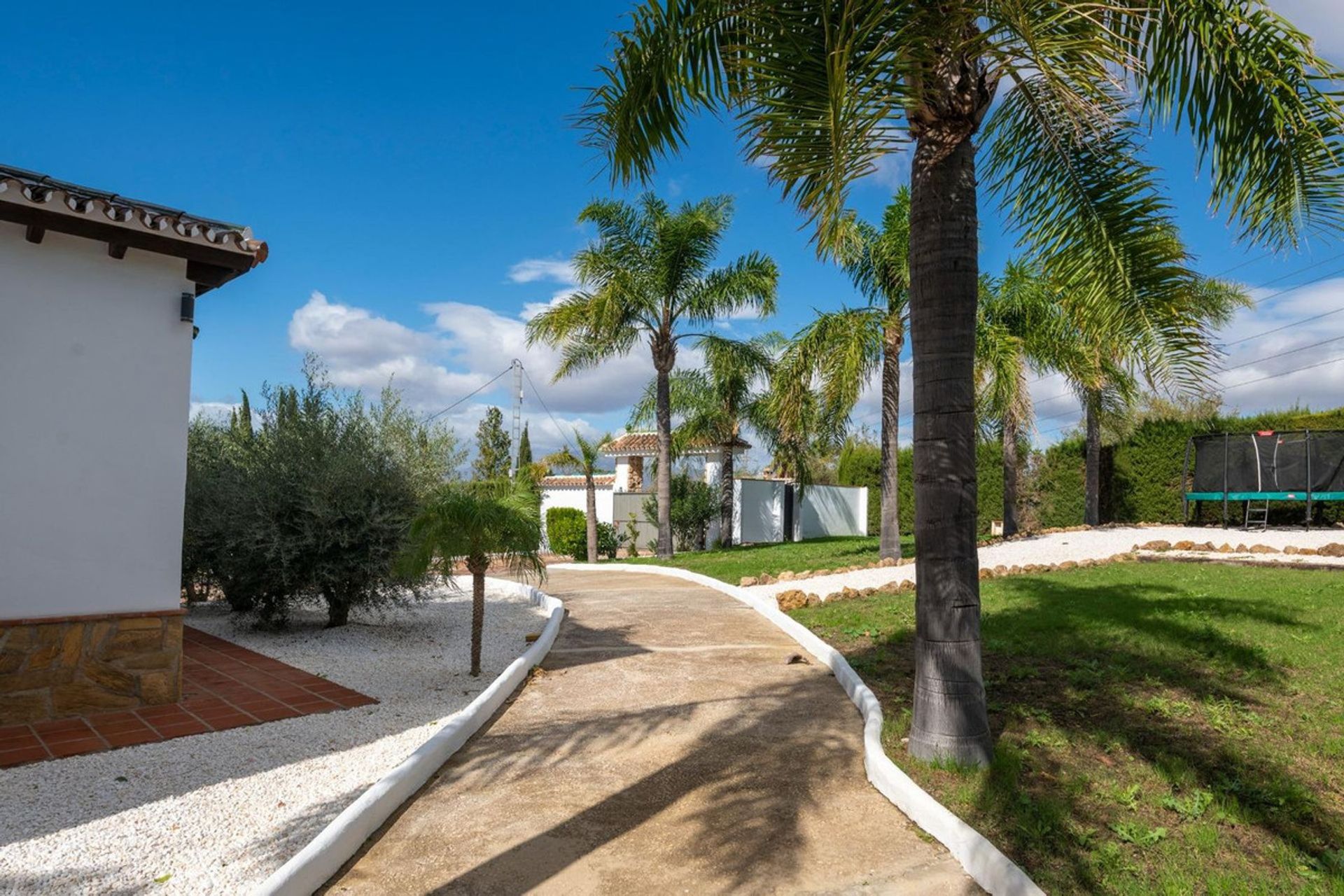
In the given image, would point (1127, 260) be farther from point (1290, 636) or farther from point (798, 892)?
point (798, 892)

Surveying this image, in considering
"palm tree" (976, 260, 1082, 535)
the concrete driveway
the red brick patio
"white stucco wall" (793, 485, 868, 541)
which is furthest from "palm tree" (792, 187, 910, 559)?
"white stucco wall" (793, 485, 868, 541)

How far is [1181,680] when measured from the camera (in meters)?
6.26

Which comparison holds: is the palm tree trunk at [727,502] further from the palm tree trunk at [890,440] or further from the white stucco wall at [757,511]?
the palm tree trunk at [890,440]

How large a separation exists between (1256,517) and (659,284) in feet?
46.5

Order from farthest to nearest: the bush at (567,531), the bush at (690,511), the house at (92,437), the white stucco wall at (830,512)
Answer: the white stucco wall at (830,512) → the bush at (690,511) → the bush at (567,531) → the house at (92,437)

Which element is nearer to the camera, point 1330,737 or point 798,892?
point 798,892

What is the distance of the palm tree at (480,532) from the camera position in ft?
23.6

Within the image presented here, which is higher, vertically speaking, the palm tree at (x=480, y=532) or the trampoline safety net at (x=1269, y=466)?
the trampoline safety net at (x=1269, y=466)

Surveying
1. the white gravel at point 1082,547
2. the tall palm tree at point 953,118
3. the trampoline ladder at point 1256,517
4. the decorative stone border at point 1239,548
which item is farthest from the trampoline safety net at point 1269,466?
the tall palm tree at point 953,118

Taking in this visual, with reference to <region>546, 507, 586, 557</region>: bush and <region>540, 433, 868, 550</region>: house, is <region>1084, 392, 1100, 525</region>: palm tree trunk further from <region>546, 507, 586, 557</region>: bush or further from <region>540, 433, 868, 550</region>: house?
<region>546, 507, 586, 557</region>: bush

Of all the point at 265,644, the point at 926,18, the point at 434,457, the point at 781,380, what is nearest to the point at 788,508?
the point at 781,380

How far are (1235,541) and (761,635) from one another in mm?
10864

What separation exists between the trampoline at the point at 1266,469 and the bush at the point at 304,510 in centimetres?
1626

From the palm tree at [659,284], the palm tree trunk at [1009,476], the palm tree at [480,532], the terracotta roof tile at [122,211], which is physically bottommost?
the palm tree at [480,532]
